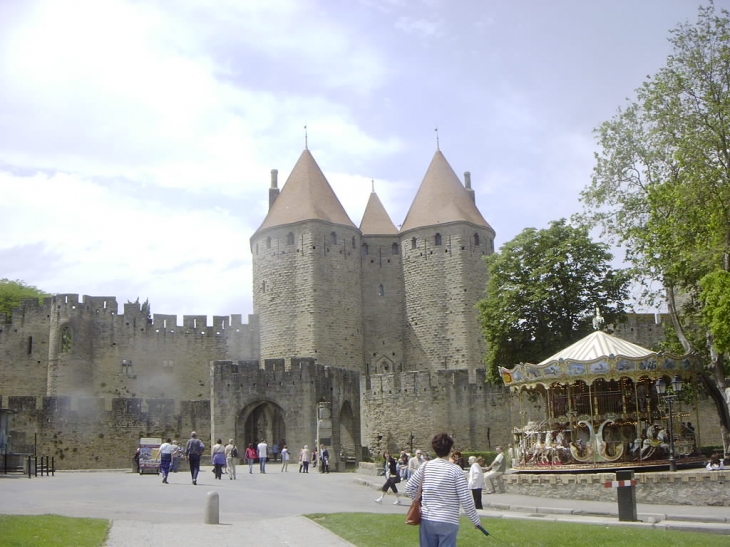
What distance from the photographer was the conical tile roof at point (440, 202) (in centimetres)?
5016

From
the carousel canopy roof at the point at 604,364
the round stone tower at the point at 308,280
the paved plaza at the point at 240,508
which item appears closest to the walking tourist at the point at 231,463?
the paved plaza at the point at 240,508

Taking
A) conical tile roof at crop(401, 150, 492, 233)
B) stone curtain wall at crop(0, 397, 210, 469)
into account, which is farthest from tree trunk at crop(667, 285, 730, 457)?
conical tile roof at crop(401, 150, 492, 233)

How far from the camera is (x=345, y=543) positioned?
12320mm

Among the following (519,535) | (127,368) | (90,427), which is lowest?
(519,535)

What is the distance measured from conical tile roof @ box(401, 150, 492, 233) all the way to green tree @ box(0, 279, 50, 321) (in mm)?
25534

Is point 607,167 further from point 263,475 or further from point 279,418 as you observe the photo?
point 279,418

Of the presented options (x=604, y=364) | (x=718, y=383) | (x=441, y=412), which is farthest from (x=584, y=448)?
(x=441, y=412)

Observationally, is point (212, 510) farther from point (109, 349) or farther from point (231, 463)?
point (109, 349)

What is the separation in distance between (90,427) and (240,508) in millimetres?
20030

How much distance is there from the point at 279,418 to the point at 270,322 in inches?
376

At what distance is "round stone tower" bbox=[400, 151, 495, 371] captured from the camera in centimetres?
4822

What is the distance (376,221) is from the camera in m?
52.9

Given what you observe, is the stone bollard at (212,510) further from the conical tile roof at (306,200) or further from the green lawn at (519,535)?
the conical tile roof at (306,200)

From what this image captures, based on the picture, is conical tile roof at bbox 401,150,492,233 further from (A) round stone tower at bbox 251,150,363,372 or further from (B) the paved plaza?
(B) the paved plaza
